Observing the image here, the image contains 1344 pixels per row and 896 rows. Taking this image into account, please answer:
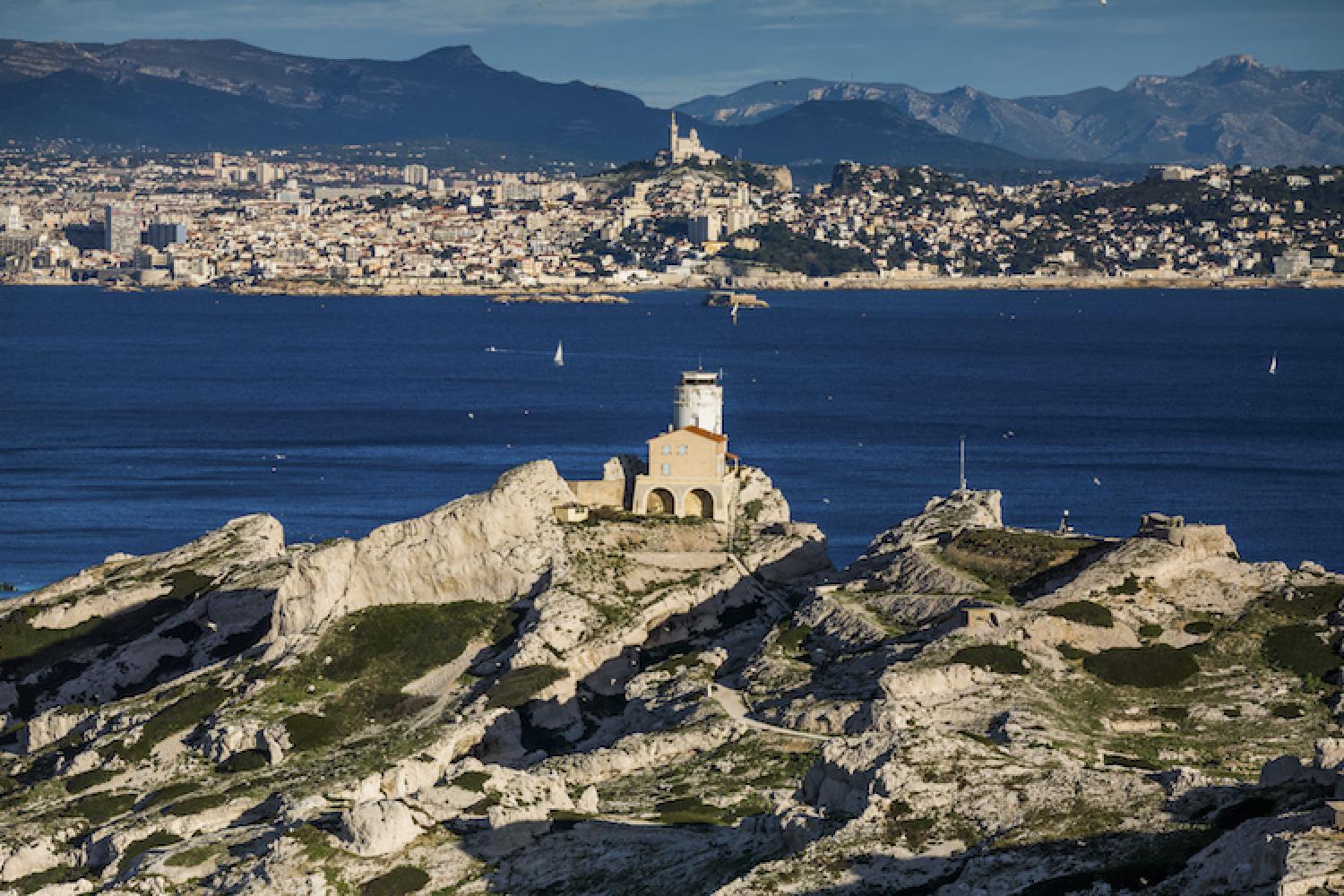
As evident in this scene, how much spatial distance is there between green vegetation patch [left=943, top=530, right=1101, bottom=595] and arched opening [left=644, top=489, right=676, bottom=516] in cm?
1108

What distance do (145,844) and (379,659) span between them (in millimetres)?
13994

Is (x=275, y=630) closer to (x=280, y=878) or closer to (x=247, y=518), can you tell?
(x=247, y=518)

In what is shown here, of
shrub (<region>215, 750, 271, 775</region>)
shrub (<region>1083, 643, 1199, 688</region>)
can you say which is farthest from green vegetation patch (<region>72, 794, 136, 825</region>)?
shrub (<region>1083, 643, 1199, 688</region>)

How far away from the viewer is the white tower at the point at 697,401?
75500 mm

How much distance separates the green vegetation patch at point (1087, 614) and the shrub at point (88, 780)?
24.1 metres

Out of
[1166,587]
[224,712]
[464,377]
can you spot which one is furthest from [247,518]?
[464,377]

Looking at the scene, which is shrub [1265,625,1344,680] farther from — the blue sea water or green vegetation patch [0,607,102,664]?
the blue sea water

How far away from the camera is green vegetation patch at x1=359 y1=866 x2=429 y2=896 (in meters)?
40.7

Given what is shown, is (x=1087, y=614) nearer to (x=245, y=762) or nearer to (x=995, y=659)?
(x=995, y=659)

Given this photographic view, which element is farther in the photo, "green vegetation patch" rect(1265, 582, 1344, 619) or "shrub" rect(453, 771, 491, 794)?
"green vegetation patch" rect(1265, 582, 1344, 619)

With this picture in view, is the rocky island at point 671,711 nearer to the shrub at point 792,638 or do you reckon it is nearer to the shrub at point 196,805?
the shrub at point 196,805

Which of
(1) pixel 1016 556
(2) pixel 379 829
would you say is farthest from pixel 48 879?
(1) pixel 1016 556

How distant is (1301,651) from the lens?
5241cm

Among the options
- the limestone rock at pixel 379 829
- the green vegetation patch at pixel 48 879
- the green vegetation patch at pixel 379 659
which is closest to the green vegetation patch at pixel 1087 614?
the green vegetation patch at pixel 379 659
